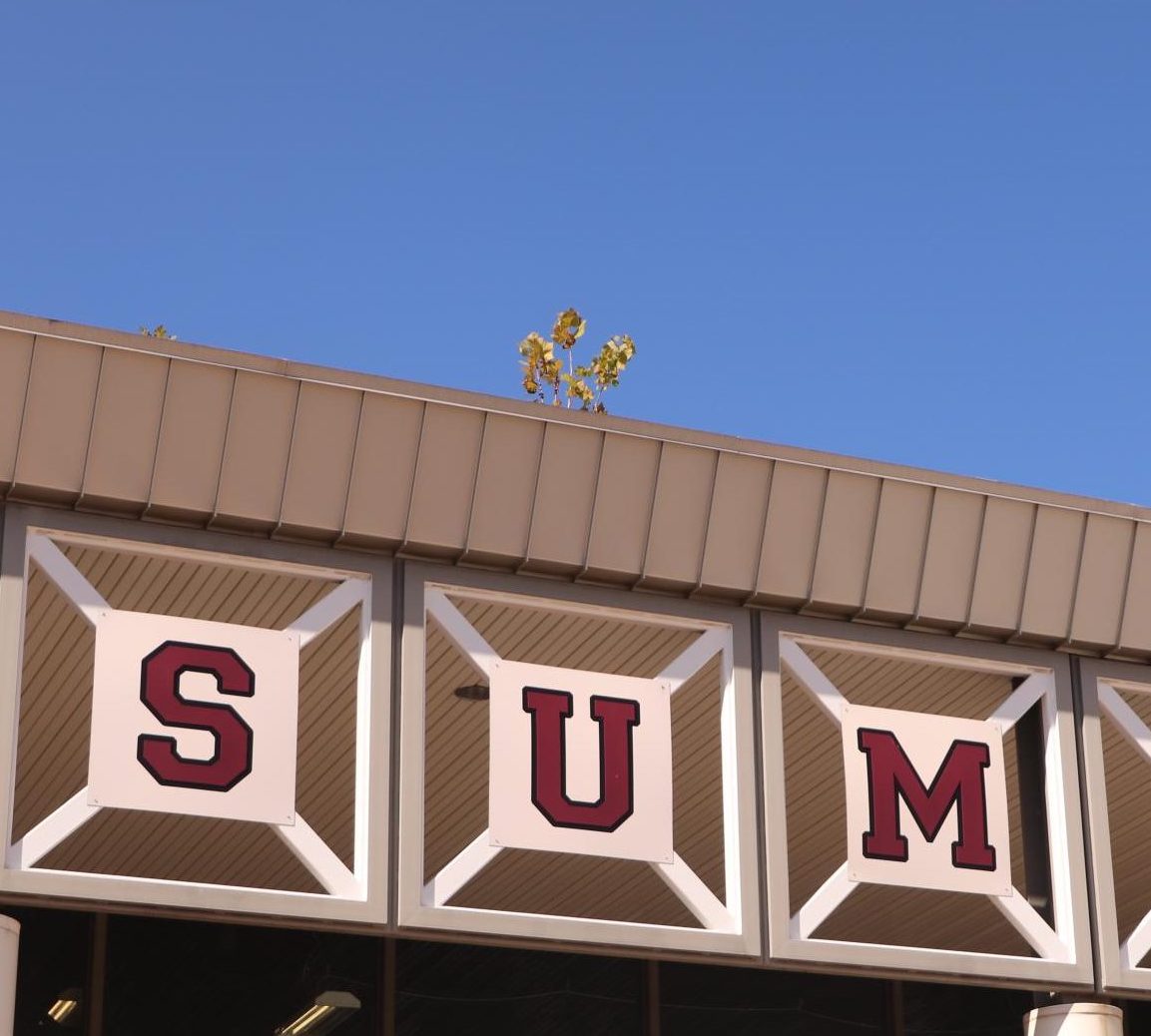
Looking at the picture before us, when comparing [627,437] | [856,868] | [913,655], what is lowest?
[856,868]

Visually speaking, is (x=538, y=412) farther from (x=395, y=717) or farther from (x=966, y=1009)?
(x=966, y=1009)

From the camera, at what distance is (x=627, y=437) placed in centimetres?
1213

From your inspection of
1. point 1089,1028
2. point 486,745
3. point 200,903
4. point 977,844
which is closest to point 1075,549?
point 977,844

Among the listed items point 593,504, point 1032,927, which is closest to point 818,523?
point 593,504

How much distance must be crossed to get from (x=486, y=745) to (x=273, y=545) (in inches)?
133

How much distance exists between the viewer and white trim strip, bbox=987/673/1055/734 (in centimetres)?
1302

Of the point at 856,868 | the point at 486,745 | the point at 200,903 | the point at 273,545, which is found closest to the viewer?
the point at 200,903

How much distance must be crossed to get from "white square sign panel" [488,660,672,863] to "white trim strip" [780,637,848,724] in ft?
2.71

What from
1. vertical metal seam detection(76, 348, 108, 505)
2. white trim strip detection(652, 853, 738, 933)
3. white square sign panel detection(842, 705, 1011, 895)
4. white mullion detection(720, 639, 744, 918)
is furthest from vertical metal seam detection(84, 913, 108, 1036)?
white square sign panel detection(842, 705, 1011, 895)

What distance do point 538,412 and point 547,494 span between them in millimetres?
450

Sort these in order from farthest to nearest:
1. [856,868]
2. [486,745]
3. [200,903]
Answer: [486,745] → [856,868] → [200,903]

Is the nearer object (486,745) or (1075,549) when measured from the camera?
(1075,549)

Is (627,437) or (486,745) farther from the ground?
(627,437)

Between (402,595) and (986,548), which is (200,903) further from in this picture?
(986,548)
